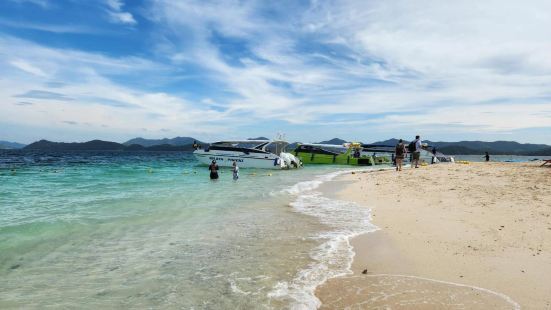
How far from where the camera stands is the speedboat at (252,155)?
1481 inches

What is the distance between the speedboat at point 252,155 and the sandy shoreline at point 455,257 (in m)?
25.8

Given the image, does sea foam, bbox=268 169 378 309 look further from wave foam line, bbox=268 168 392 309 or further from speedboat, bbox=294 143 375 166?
speedboat, bbox=294 143 375 166

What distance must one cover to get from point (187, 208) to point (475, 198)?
33.3 ft

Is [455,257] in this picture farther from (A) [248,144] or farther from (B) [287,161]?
(A) [248,144]

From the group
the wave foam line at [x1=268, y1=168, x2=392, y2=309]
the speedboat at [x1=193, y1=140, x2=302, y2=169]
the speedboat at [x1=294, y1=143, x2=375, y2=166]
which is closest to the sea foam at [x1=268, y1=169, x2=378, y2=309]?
the wave foam line at [x1=268, y1=168, x2=392, y2=309]

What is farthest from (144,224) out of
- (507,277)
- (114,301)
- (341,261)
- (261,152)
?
(261,152)

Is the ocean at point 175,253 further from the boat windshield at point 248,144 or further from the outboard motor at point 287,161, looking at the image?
the boat windshield at point 248,144

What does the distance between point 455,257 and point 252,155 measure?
32036mm

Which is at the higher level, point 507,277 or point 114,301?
point 507,277

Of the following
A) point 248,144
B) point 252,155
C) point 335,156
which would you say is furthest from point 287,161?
point 335,156

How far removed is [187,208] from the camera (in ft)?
45.7

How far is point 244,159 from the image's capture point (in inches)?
1510

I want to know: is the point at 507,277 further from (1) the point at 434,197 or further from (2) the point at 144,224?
(2) the point at 144,224

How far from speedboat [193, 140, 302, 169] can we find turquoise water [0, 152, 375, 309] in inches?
894
